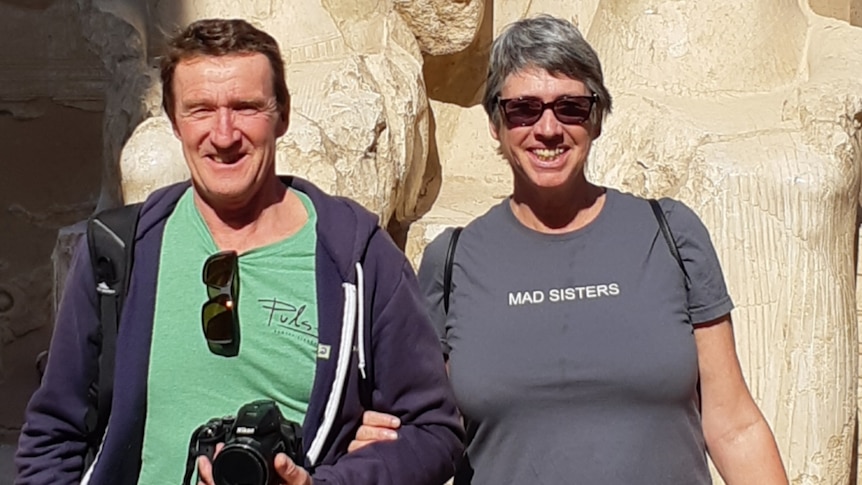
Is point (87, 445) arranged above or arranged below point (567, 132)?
below

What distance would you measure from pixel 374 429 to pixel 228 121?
0.39 meters

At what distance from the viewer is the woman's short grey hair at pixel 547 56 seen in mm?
1781

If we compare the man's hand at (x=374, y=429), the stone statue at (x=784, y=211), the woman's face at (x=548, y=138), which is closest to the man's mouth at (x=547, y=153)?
the woman's face at (x=548, y=138)

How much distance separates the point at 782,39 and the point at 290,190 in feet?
6.94

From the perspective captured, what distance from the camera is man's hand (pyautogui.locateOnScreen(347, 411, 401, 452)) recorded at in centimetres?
164

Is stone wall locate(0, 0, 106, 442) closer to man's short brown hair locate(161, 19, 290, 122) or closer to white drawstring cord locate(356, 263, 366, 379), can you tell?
Answer: man's short brown hair locate(161, 19, 290, 122)

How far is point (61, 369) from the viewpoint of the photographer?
1599 mm

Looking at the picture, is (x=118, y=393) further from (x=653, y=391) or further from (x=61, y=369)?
(x=653, y=391)

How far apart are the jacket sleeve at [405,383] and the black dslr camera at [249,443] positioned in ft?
0.49

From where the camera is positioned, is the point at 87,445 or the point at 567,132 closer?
the point at 87,445

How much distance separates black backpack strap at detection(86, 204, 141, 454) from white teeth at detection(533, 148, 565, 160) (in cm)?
51

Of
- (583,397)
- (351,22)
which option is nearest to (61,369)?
(583,397)

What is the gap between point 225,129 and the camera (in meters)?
1.60

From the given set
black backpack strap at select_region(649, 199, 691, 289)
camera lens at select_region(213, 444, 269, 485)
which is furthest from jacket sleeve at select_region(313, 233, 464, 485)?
black backpack strap at select_region(649, 199, 691, 289)
